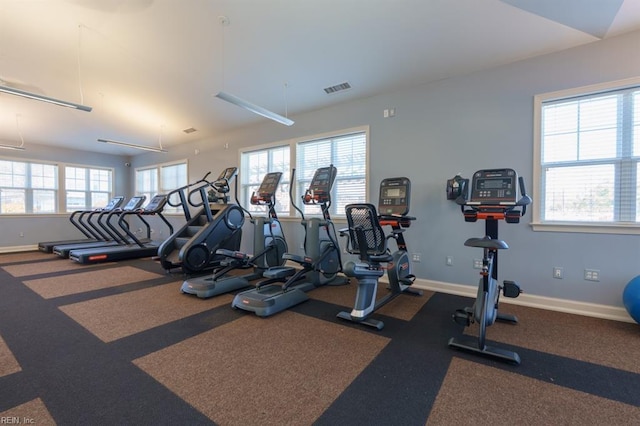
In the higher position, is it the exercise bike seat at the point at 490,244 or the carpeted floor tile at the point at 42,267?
the exercise bike seat at the point at 490,244

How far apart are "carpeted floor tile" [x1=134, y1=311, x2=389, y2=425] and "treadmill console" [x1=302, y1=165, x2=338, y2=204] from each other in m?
1.79

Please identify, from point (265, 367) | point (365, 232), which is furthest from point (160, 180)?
Result: point (265, 367)

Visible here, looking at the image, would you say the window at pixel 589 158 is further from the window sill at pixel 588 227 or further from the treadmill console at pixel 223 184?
the treadmill console at pixel 223 184

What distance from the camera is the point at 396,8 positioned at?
289cm

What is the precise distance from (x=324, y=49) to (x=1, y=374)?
4333mm

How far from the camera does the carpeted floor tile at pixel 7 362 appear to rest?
203 cm

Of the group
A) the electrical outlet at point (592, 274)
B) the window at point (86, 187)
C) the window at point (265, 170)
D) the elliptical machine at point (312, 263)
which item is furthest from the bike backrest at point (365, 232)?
the window at point (86, 187)

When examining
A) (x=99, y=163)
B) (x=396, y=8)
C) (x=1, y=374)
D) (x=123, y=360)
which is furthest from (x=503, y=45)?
(x=99, y=163)

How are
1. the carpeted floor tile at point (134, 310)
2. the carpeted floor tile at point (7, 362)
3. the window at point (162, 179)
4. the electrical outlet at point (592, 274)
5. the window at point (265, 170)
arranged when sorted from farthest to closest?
the window at point (162, 179) → the window at point (265, 170) → the electrical outlet at point (592, 274) → the carpeted floor tile at point (134, 310) → the carpeted floor tile at point (7, 362)

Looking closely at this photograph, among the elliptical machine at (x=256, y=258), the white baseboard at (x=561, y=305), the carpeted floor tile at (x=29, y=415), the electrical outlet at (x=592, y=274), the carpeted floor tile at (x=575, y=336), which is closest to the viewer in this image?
the carpeted floor tile at (x=29, y=415)

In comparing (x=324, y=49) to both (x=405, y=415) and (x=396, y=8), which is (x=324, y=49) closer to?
(x=396, y=8)

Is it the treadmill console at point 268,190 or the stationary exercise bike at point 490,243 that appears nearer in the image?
the stationary exercise bike at point 490,243

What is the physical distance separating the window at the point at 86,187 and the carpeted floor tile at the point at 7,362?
8.36 m

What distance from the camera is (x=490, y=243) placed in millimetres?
2363
